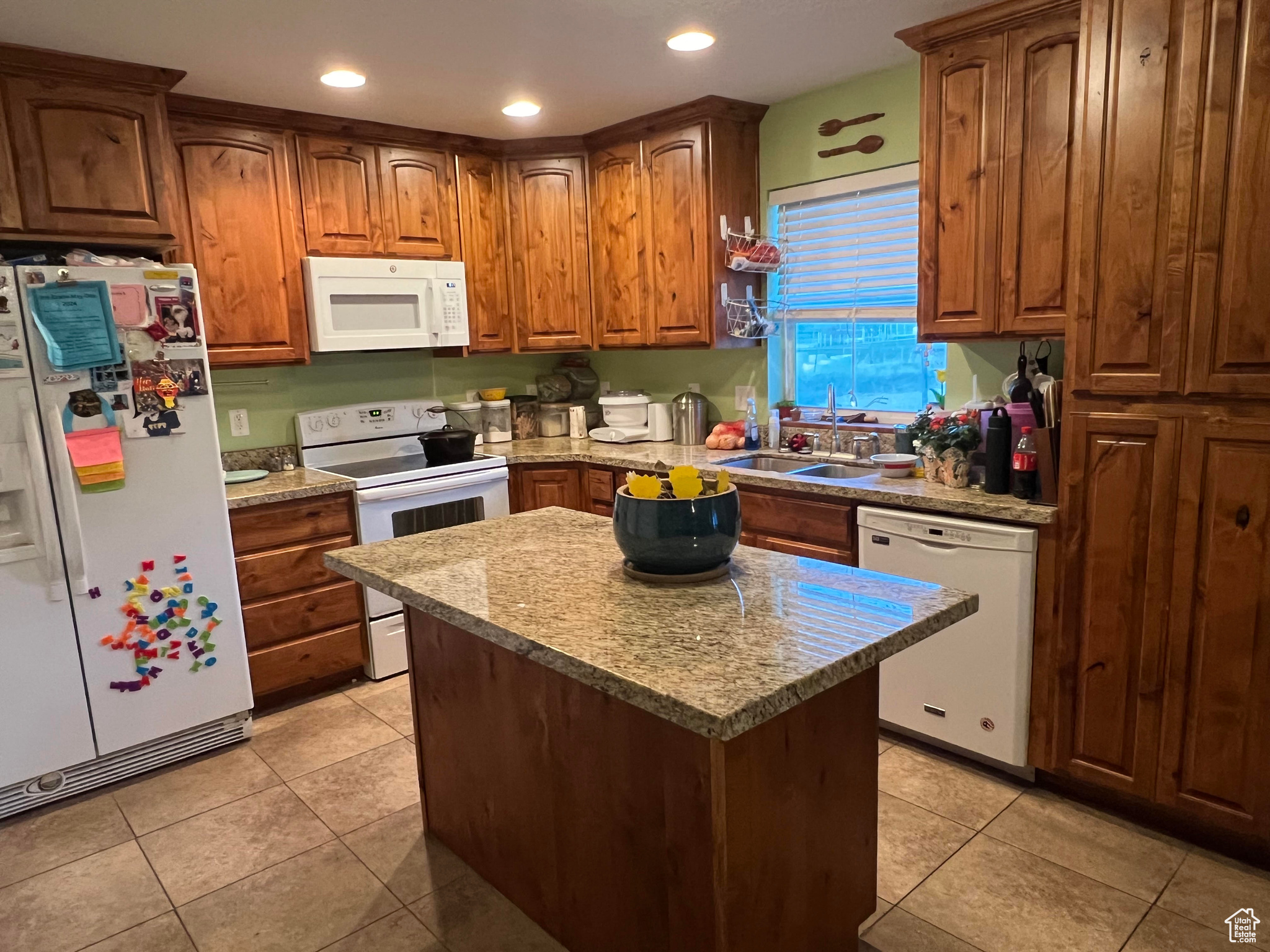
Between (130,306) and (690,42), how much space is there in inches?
79.2

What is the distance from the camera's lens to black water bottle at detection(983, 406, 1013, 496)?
255cm

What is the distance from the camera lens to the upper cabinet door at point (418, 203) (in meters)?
3.74

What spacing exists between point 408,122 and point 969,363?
2.56 m

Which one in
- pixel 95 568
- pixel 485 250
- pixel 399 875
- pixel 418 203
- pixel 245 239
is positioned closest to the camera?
pixel 399 875

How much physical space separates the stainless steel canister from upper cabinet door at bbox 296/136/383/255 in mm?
1533

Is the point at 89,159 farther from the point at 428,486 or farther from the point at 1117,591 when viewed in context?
the point at 1117,591

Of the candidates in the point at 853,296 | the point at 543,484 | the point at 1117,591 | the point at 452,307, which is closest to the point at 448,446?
the point at 543,484

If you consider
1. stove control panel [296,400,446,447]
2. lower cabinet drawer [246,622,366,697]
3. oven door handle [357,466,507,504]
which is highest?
stove control panel [296,400,446,447]

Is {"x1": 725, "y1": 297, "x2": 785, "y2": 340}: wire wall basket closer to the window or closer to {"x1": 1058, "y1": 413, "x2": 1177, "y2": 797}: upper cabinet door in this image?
the window

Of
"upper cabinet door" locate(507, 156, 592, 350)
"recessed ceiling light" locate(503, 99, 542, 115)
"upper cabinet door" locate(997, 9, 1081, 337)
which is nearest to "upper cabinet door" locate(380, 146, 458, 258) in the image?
"upper cabinet door" locate(507, 156, 592, 350)

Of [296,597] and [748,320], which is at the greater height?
[748,320]

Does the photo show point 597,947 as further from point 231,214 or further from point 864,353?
point 231,214

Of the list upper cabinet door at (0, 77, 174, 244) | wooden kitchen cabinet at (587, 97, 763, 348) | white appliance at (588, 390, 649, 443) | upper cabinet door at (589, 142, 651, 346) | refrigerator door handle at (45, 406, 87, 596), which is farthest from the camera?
white appliance at (588, 390, 649, 443)

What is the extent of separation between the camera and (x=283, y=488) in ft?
10.7
